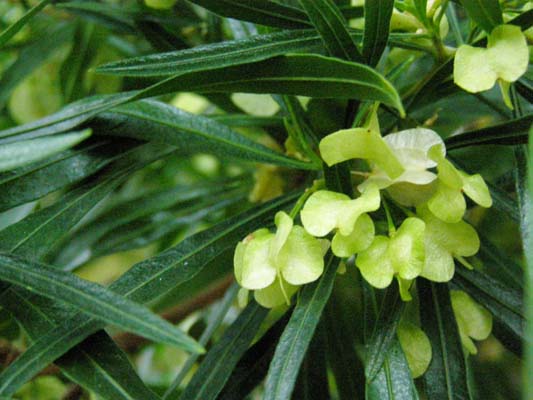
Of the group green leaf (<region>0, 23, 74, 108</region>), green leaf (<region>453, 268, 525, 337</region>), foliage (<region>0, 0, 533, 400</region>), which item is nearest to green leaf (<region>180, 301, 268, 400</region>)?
foliage (<region>0, 0, 533, 400</region>)

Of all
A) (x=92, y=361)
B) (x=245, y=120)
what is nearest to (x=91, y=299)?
(x=92, y=361)

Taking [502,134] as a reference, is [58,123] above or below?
above

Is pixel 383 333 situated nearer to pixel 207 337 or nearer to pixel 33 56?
pixel 207 337

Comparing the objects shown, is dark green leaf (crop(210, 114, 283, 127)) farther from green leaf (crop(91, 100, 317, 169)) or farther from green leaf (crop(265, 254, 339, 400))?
green leaf (crop(265, 254, 339, 400))

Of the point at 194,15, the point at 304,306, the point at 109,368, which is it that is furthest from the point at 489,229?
the point at 109,368

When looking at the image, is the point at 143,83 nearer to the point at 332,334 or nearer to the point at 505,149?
the point at 332,334

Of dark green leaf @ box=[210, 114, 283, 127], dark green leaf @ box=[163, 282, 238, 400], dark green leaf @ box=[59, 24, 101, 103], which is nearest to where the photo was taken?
dark green leaf @ box=[163, 282, 238, 400]

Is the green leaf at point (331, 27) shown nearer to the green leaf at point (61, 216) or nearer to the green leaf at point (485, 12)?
the green leaf at point (485, 12)
